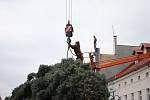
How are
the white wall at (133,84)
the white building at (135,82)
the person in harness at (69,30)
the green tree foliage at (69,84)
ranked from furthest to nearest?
the white wall at (133,84), the white building at (135,82), the green tree foliage at (69,84), the person in harness at (69,30)

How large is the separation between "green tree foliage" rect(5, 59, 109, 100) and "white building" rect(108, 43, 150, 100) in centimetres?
798

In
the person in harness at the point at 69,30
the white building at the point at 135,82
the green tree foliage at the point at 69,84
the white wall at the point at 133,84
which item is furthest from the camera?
the white wall at the point at 133,84

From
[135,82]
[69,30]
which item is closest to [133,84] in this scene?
[135,82]

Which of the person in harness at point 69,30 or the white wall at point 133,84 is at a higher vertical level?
the person in harness at point 69,30

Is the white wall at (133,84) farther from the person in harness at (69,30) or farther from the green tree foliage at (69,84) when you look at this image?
the person in harness at (69,30)

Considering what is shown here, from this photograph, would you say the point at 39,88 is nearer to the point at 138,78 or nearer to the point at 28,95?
the point at 28,95

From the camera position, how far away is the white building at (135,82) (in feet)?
179

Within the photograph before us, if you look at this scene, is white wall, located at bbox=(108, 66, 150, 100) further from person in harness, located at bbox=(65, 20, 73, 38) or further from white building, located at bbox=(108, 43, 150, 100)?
person in harness, located at bbox=(65, 20, 73, 38)

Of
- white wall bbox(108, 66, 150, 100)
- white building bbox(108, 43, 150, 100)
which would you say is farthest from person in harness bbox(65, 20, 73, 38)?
white wall bbox(108, 66, 150, 100)

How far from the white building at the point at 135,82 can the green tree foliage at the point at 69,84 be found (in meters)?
7.98

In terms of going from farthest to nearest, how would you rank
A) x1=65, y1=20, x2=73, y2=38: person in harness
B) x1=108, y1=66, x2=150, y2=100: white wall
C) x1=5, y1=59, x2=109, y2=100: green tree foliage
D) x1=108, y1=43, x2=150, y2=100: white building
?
x1=108, y1=66, x2=150, y2=100: white wall < x1=108, y1=43, x2=150, y2=100: white building < x1=5, y1=59, x2=109, y2=100: green tree foliage < x1=65, y1=20, x2=73, y2=38: person in harness

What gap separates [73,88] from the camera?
4603 centimetres

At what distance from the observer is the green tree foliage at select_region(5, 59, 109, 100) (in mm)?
46031

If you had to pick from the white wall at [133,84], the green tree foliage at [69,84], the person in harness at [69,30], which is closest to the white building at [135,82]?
the white wall at [133,84]
